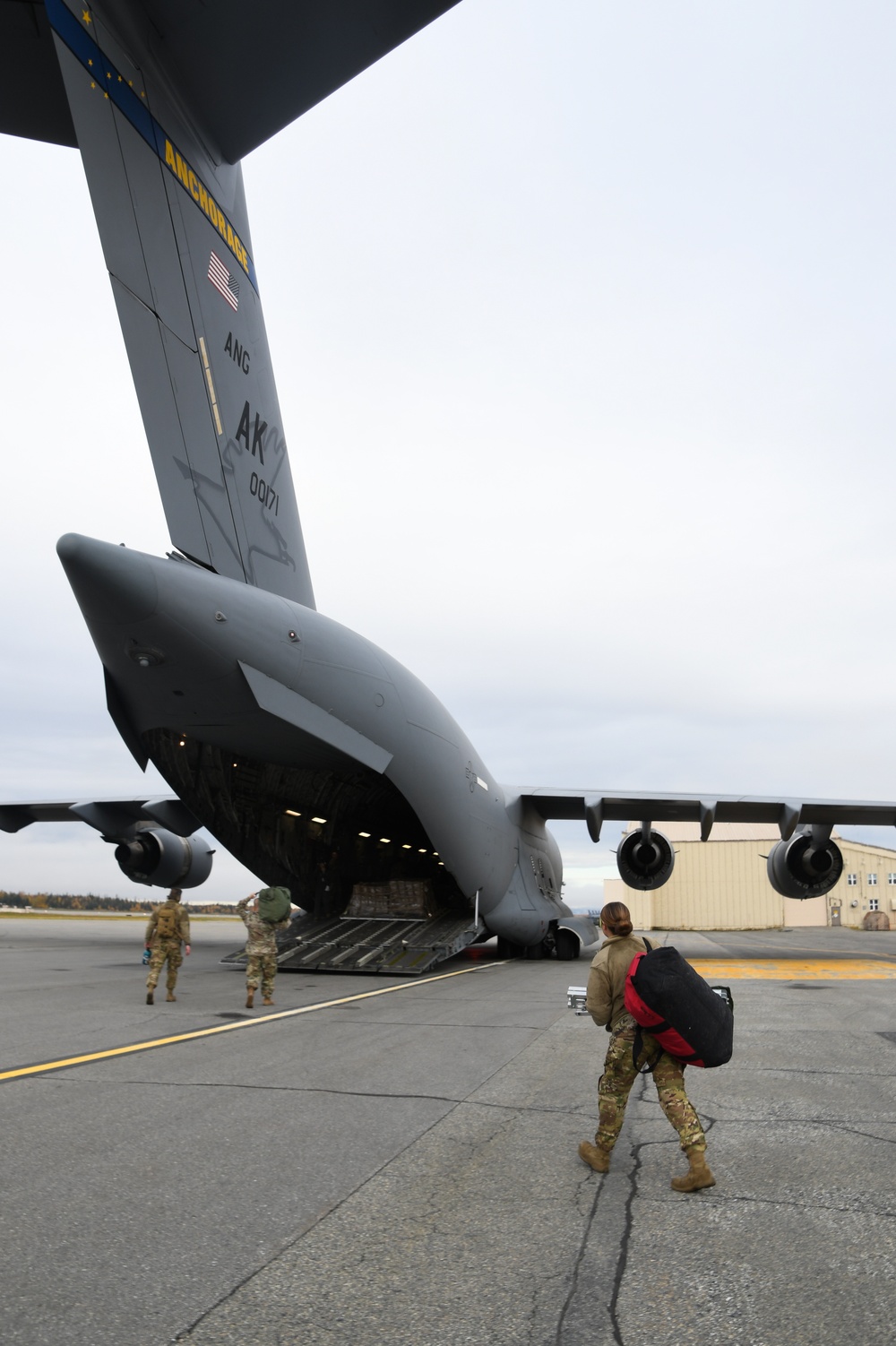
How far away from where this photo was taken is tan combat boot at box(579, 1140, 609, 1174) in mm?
4031

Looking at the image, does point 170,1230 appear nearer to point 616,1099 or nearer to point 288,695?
point 616,1099

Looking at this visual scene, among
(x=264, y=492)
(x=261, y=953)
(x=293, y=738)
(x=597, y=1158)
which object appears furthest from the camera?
(x=264, y=492)

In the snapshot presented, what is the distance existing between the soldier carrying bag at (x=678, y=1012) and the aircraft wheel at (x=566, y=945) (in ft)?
53.7

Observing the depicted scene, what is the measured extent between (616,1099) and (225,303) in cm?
1087

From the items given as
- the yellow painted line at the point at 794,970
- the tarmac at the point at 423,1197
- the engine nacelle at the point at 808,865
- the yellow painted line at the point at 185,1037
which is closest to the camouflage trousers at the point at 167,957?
the yellow painted line at the point at 185,1037

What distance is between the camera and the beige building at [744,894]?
47.4 meters

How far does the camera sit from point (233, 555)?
11898 mm

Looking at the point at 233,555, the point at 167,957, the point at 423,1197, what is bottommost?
the point at 423,1197

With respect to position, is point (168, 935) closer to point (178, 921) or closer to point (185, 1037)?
point (178, 921)

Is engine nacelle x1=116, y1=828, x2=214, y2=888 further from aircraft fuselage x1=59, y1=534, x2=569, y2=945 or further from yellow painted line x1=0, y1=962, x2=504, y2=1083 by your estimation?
yellow painted line x1=0, y1=962, x2=504, y2=1083

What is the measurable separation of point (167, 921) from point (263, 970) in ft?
3.75

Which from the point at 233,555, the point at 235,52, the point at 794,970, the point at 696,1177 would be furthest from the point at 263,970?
the point at 794,970

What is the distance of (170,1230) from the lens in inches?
126

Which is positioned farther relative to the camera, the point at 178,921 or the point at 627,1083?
the point at 178,921
